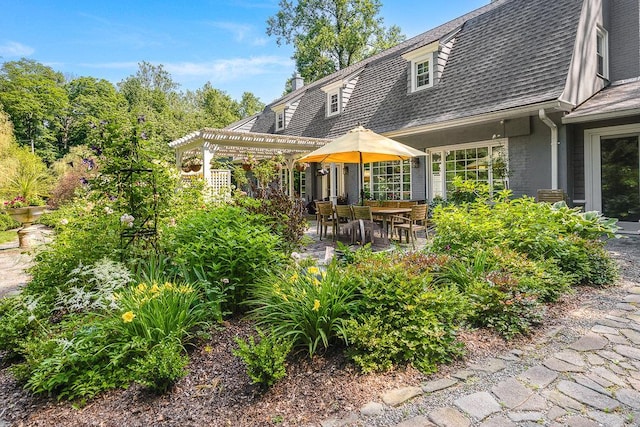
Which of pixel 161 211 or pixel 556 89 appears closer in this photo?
pixel 161 211

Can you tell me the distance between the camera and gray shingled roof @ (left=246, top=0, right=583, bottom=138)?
313 inches

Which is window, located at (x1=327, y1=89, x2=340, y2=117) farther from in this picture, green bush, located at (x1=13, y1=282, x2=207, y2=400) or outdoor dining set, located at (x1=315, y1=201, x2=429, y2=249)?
green bush, located at (x1=13, y1=282, x2=207, y2=400)

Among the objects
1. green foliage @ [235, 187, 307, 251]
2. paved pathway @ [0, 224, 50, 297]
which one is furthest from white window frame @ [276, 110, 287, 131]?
green foliage @ [235, 187, 307, 251]

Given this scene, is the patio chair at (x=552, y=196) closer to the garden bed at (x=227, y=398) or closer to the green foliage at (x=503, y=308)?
the green foliage at (x=503, y=308)

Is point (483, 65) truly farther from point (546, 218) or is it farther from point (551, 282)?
point (551, 282)

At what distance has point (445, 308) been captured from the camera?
8.62 feet

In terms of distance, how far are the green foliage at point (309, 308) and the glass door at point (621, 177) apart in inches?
320

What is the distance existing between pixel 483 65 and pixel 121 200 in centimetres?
943

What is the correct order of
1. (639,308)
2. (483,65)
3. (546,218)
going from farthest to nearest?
(483,65) → (546,218) → (639,308)

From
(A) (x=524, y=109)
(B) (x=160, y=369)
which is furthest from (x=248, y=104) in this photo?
(B) (x=160, y=369)

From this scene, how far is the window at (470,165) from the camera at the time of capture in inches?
338

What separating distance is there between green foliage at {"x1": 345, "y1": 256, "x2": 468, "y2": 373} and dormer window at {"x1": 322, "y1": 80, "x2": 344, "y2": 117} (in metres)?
11.9

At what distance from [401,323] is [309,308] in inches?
26.3

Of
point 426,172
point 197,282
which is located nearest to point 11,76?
point 426,172
